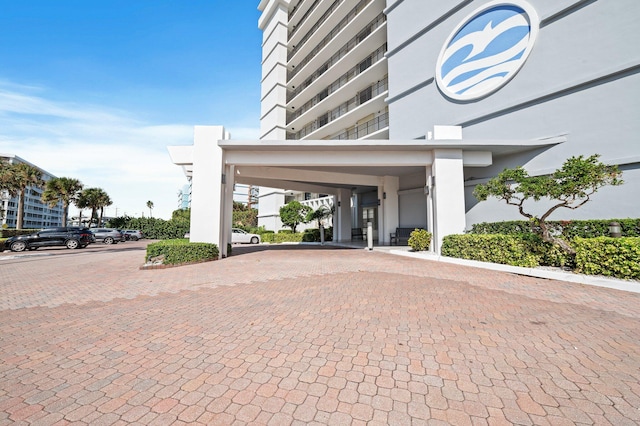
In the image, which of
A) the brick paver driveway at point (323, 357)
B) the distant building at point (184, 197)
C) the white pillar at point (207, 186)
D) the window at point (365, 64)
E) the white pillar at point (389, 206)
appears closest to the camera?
the brick paver driveway at point (323, 357)

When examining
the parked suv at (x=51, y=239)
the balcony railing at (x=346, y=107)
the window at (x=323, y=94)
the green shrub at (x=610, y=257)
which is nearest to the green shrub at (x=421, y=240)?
the green shrub at (x=610, y=257)

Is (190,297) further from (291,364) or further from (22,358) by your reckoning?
(291,364)

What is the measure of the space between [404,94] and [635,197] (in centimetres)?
1358

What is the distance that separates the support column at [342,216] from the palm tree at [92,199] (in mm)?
35458

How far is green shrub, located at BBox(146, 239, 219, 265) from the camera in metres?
9.94

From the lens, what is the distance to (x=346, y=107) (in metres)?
29.8

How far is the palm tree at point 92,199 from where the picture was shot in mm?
37569

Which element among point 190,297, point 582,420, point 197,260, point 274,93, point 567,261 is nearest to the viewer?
point 582,420

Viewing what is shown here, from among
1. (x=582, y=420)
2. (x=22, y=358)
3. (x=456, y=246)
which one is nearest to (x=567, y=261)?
(x=456, y=246)

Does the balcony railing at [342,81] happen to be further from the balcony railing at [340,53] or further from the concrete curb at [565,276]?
the concrete curb at [565,276]

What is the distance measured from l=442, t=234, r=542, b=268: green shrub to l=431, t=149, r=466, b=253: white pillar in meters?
1.26

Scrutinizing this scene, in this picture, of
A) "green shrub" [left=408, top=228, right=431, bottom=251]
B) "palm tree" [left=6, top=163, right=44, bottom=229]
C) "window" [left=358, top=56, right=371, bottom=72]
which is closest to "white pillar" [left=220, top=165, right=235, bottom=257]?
"green shrub" [left=408, top=228, right=431, bottom=251]

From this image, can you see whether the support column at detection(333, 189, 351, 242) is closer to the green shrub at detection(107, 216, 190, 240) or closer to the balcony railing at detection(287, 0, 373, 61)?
the balcony railing at detection(287, 0, 373, 61)

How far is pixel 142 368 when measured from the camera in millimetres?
2926
